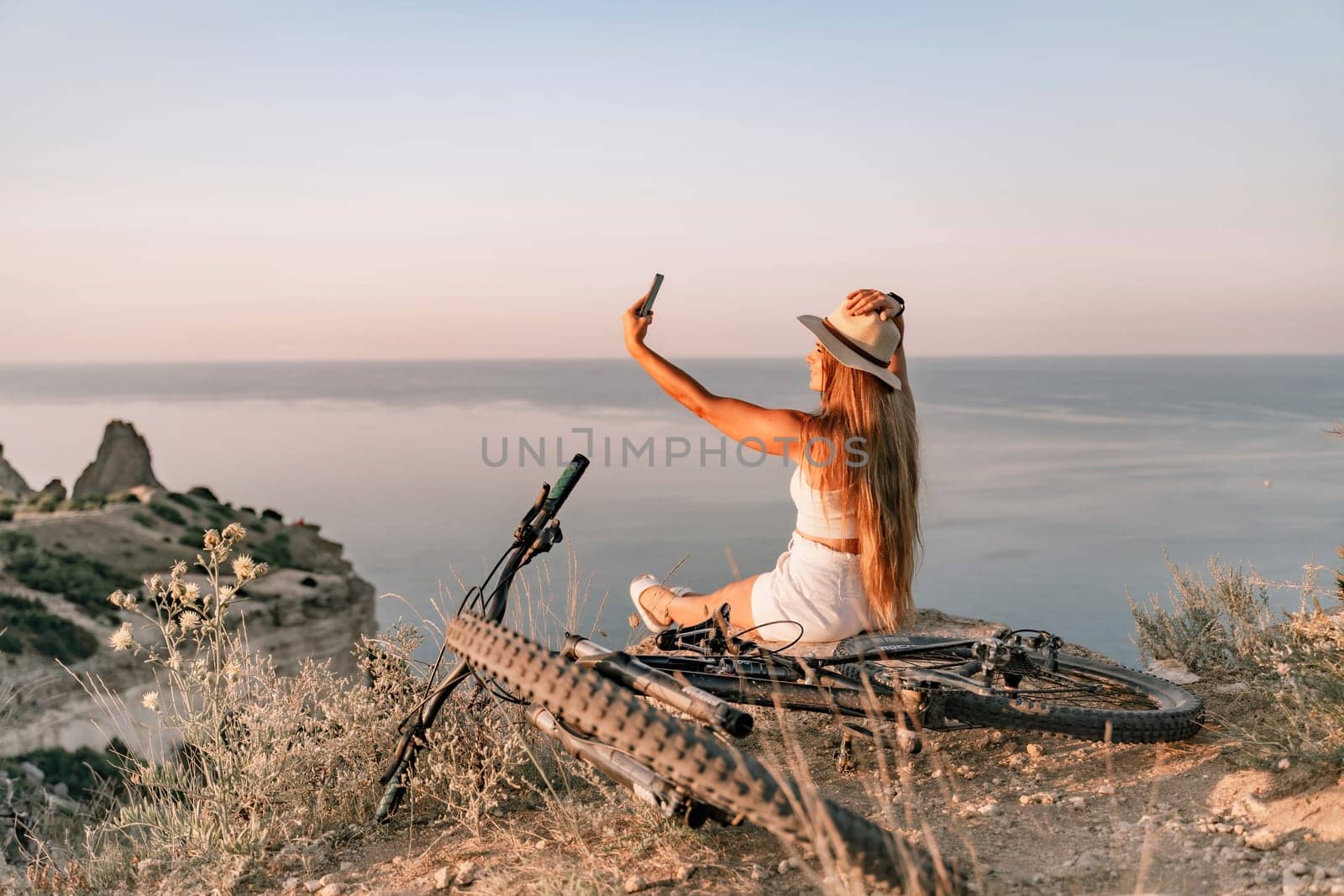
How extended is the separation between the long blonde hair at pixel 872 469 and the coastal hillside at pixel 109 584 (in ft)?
51.6

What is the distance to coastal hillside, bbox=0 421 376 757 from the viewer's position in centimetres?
2020

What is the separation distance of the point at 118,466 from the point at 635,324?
46586 mm

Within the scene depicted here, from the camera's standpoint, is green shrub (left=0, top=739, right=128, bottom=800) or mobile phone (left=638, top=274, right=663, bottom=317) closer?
mobile phone (left=638, top=274, right=663, bottom=317)

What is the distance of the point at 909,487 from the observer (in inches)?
190

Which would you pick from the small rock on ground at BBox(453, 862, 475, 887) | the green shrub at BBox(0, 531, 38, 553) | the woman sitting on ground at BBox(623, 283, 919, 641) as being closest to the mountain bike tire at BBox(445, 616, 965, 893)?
the small rock on ground at BBox(453, 862, 475, 887)

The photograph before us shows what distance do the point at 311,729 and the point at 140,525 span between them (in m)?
34.1

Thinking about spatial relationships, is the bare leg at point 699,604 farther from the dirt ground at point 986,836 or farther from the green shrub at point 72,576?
the green shrub at point 72,576

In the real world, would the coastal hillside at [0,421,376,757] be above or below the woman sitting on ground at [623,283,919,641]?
below

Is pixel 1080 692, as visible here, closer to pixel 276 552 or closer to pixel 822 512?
pixel 822 512

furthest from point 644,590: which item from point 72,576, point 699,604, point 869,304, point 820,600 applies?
point 72,576

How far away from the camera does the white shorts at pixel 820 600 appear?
474 centimetres

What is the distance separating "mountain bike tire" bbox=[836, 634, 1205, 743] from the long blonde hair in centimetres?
59

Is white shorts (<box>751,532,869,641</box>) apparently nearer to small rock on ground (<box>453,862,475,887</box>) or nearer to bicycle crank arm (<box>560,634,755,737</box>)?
bicycle crank arm (<box>560,634,755,737</box>)

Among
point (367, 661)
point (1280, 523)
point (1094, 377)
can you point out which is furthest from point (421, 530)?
point (1094, 377)
